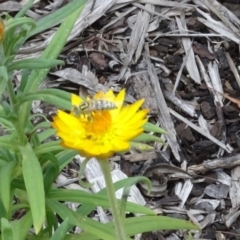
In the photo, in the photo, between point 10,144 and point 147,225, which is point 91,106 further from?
point 147,225

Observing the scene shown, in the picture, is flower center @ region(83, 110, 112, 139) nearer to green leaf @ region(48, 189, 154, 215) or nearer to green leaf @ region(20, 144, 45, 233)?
green leaf @ region(20, 144, 45, 233)

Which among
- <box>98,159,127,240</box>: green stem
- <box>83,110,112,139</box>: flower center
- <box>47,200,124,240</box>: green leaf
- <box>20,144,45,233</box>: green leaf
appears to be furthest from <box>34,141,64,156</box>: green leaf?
<box>98,159,127,240</box>: green stem

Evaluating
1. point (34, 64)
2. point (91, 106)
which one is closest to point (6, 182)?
point (34, 64)

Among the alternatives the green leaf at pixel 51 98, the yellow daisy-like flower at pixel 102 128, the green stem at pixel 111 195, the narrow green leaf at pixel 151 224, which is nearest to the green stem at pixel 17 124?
the green leaf at pixel 51 98

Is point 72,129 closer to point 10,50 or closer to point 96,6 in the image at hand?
point 10,50

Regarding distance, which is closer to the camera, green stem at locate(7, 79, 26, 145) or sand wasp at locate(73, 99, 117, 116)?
sand wasp at locate(73, 99, 117, 116)
